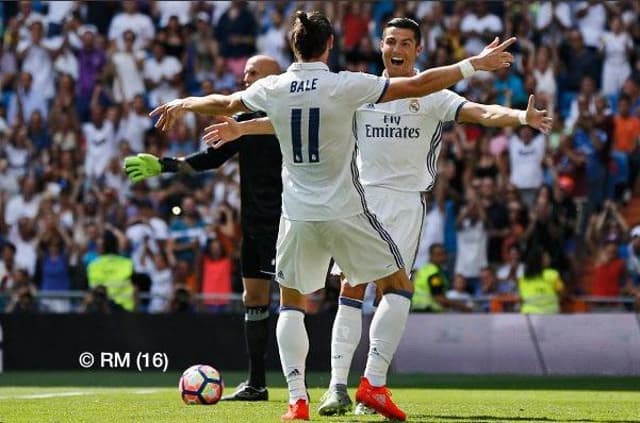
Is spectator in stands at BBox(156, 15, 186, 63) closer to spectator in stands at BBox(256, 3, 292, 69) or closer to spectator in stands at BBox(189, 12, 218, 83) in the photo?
spectator in stands at BBox(189, 12, 218, 83)

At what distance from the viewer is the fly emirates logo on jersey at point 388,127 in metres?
10.9

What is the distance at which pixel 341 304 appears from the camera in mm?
10461

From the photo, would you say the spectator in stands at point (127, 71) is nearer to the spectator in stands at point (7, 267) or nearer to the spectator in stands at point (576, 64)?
the spectator in stands at point (7, 267)

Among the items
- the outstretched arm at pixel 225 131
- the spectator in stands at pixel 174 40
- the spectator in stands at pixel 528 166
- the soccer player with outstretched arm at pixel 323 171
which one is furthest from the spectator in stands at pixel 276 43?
the soccer player with outstretched arm at pixel 323 171

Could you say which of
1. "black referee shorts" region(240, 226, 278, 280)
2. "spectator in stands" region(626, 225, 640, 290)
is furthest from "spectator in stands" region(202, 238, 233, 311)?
"black referee shorts" region(240, 226, 278, 280)

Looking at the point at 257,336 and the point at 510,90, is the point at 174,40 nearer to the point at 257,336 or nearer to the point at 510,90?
the point at 510,90

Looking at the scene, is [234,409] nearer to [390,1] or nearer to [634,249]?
[634,249]

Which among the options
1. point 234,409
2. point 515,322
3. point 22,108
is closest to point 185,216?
point 22,108

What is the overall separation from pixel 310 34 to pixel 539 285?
10.8 meters

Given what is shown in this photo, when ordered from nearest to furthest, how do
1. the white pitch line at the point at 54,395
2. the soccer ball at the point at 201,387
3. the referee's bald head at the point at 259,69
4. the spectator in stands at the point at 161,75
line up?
the soccer ball at the point at 201,387
the referee's bald head at the point at 259,69
the white pitch line at the point at 54,395
the spectator in stands at the point at 161,75

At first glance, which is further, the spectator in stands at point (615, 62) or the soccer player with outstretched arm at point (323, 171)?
the spectator in stands at point (615, 62)

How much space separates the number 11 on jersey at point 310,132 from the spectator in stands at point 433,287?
31.7 feet

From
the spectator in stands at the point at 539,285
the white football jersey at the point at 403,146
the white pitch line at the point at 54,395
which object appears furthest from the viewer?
the spectator in stands at the point at 539,285

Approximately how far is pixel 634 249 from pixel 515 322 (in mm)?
2890
